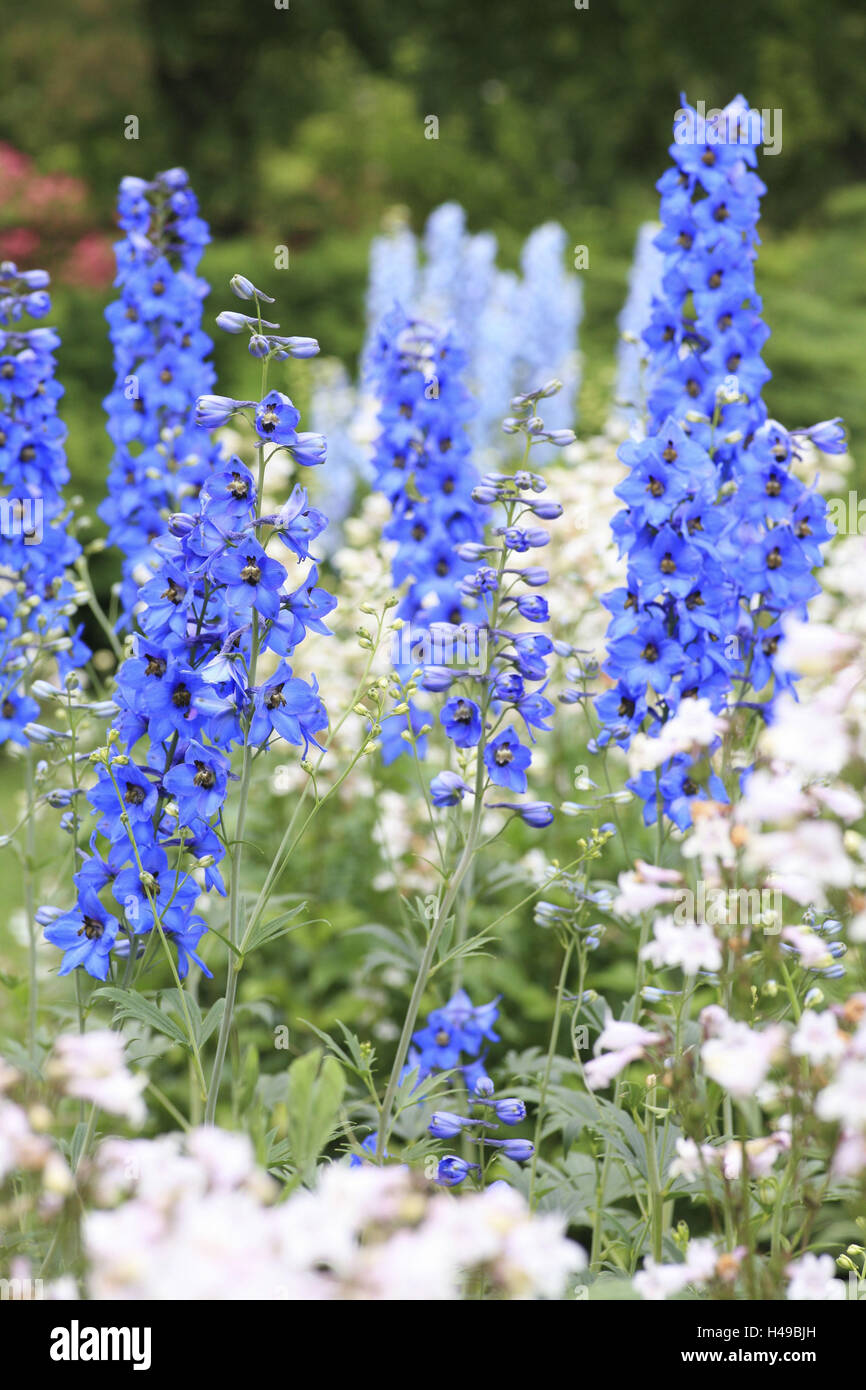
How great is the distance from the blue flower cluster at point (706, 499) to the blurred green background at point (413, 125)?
10.0 meters

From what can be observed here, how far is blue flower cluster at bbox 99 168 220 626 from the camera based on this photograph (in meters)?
3.77

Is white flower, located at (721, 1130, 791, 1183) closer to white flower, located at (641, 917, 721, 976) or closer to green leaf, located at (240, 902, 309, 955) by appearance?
white flower, located at (641, 917, 721, 976)

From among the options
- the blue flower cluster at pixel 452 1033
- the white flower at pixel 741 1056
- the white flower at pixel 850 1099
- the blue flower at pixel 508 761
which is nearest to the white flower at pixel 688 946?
the white flower at pixel 741 1056

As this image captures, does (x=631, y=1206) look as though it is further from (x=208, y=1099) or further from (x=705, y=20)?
(x=705, y=20)

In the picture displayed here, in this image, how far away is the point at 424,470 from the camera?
3826 millimetres

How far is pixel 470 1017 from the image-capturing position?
131 inches

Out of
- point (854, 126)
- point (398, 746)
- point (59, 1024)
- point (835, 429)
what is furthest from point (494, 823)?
point (854, 126)

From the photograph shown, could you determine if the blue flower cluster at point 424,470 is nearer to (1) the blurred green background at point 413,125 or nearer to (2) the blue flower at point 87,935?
(2) the blue flower at point 87,935

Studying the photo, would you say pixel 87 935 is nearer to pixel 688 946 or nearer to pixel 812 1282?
pixel 688 946

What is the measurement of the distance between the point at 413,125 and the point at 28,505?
16994 mm

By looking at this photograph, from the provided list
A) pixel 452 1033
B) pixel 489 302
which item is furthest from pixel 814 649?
pixel 489 302

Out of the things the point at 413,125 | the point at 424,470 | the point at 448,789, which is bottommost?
the point at 448,789

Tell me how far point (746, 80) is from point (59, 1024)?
56.5 feet

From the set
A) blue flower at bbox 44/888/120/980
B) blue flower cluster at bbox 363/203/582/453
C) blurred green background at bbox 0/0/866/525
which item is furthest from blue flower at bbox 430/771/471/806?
blurred green background at bbox 0/0/866/525
